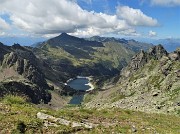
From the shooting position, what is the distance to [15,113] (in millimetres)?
31672

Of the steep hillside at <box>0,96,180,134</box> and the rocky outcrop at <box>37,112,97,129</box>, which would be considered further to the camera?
the rocky outcrop at <box>37,112,97,129</box>

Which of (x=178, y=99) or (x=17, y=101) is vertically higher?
(x=17, y=101)

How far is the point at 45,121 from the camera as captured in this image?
3120 cm

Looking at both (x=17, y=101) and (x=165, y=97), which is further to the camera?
(x=165, y=97)

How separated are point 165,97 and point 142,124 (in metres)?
91.4

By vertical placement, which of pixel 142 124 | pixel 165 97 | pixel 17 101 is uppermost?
pixel 17 101

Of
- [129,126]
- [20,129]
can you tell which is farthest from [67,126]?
[129,126]

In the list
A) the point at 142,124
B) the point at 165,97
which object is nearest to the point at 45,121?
the point at 142,124

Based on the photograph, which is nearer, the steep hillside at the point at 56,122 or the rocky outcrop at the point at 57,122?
the steep hillside at the point at 56,122

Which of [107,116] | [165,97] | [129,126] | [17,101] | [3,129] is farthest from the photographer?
[165,97]

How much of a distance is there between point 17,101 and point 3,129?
9.00 metres

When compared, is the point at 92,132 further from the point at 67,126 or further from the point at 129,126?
the point at 129,126

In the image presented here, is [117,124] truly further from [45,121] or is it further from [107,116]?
[45,121]

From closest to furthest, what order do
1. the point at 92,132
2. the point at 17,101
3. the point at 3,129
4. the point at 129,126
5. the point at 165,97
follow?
1. the point at 3,129
2. the point at 92,132
3. the point at 129,126
4. the point at 17,101
5. the point at 165,97
